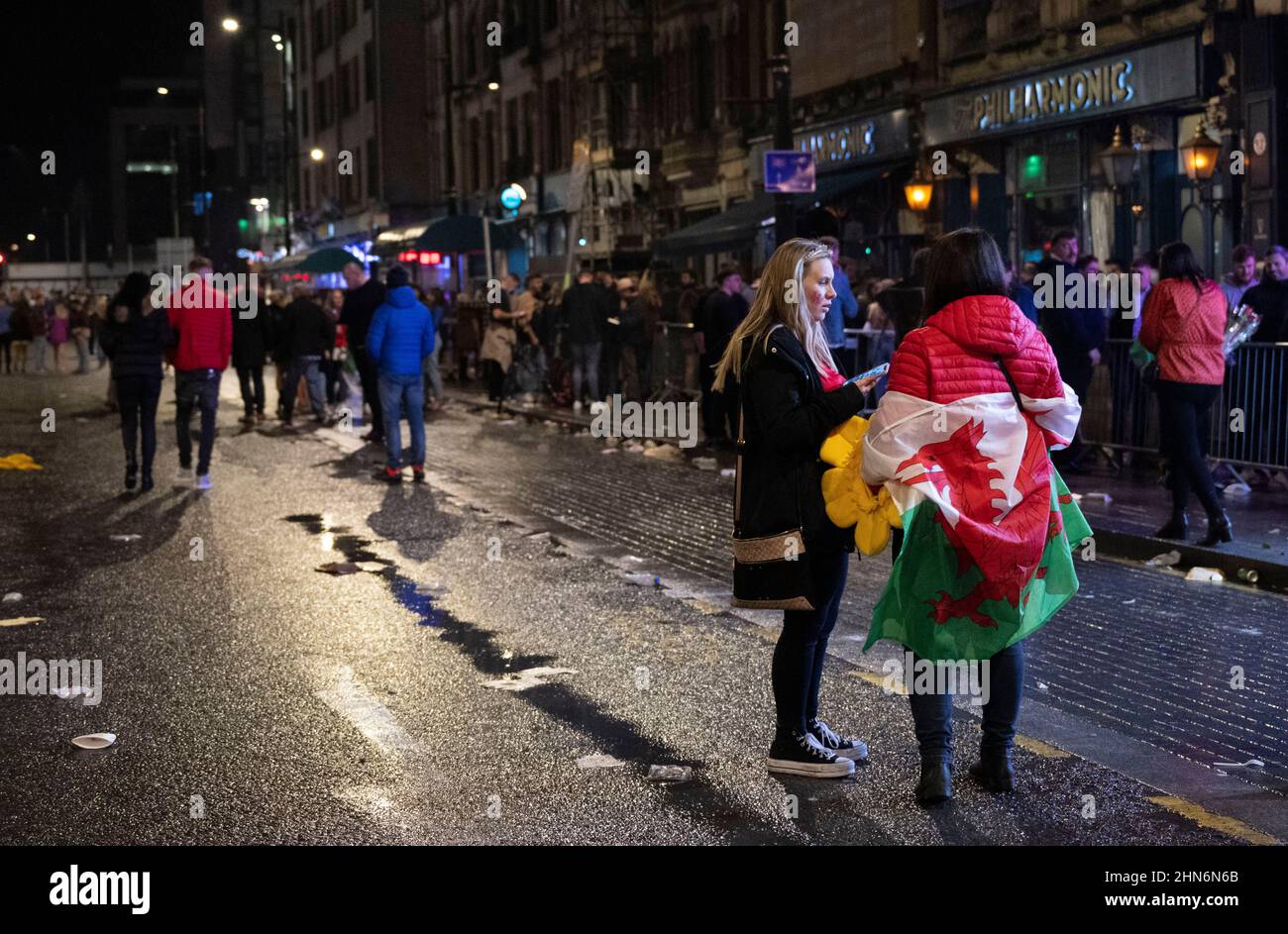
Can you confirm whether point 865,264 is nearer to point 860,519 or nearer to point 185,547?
point 185,547

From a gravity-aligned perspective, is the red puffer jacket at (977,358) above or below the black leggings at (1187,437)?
above

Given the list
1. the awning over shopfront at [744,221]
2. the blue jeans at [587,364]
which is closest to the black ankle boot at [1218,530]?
the blue jeans at [587,364]

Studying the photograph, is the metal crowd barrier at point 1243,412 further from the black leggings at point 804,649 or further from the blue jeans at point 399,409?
the black leggings at point 804,649

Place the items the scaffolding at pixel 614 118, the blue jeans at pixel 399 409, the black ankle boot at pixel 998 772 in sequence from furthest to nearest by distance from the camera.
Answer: the scaffolding at pixel 614 118 → the blue jeans at pixel 399 409 → the black ankle boot at pixel 998 772

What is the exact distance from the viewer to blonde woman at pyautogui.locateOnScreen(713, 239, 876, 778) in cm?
593

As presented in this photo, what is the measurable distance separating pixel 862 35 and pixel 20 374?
949 inches

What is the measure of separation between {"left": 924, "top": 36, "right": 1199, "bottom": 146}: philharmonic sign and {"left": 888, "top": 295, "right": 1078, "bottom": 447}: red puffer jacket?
48.9 ft

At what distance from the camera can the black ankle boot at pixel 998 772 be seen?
6.00 meters

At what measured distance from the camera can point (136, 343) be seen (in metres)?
15.3

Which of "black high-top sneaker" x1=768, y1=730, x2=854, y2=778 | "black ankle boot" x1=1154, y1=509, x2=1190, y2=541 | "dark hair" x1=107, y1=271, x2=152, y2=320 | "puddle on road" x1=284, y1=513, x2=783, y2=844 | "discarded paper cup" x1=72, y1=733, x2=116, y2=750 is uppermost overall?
"dark hair" x1=107, y1=271, x2=152, y2=320

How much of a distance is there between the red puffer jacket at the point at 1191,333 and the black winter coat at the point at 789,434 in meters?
6.00

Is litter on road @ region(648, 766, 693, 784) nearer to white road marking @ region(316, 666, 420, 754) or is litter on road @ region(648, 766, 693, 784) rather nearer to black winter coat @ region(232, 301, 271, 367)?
white road marking @ region(316, 666, 420, 754)

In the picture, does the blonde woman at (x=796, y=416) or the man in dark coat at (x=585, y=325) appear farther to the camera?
the man in dark coat at (x=585, y=325)

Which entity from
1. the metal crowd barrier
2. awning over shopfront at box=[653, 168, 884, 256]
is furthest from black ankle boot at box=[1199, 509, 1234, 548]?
awning over shopfront at box=[653, 168, 884, 256]
